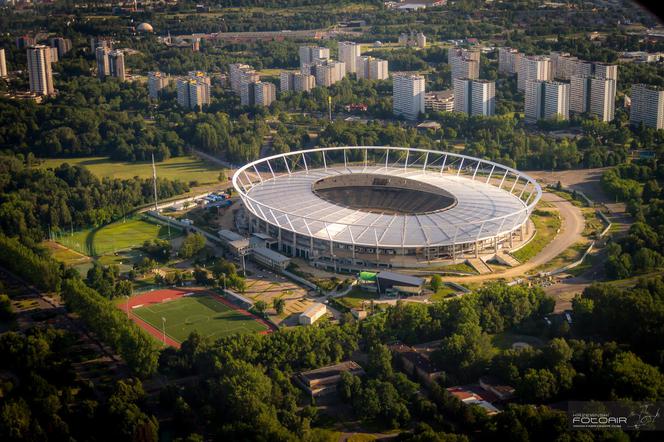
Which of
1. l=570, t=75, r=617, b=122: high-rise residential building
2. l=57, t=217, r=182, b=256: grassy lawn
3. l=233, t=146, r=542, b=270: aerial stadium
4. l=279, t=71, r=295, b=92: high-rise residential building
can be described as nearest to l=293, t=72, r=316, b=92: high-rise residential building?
l=279, t=71, r=295, b=92: high-rise residential building

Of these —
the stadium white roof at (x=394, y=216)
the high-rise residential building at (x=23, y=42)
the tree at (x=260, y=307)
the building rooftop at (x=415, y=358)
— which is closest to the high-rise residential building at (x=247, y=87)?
the stadium white roof at (x=394, y=216)

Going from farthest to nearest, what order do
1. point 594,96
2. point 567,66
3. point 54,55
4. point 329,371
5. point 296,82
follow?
point 54,55
point 296,82
point 567,66
point 594,96
point 329,371

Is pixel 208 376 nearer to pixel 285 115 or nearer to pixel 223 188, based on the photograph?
pixel 223 188

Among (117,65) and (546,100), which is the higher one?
(117,65)

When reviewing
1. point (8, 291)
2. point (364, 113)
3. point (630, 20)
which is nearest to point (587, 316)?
point (8, 291)

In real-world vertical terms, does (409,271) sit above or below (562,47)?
below

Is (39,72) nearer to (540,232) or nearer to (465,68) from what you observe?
(465,68)

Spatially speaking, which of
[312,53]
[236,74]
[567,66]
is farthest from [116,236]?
[312,53]
